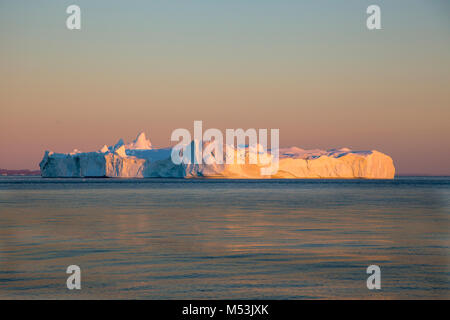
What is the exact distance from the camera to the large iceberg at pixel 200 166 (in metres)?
88.2

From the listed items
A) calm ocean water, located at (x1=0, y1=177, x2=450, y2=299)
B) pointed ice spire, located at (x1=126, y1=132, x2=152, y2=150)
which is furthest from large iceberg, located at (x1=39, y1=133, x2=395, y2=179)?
calm ocean water, located at (x1=0, y1=177, x2=450, y2=299)

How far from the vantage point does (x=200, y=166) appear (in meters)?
87.8

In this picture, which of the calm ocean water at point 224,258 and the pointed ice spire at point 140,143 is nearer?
the calm ocean water at point 224,258

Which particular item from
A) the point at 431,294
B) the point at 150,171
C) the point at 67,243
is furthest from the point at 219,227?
Answer: the point at 150,171

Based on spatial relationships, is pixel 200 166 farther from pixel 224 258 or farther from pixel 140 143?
pixel 224 258

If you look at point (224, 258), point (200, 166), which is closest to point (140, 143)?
point (200, 166)

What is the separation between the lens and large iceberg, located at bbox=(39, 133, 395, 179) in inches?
3474

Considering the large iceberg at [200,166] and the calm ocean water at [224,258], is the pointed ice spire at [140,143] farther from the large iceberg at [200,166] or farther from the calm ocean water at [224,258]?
the calm ocean water at [224,258]

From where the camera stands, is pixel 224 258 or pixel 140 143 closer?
pixel 224 258

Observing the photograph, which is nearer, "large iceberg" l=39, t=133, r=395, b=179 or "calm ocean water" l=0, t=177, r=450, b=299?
"calm ocean water" l=0, t=177, r=450, b=299

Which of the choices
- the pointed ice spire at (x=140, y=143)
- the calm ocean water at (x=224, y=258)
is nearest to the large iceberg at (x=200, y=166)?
the pointed ice spire at (x=140, y=143)

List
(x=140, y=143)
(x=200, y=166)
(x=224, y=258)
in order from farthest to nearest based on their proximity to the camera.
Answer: (x=140, y=143), (x=200, y=166), (x=224, y=258)

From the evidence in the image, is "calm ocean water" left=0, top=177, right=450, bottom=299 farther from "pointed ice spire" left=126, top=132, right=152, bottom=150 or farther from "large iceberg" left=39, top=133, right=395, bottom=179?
"pointed ice spire" left=126, top=132, right=152, bottom=150
